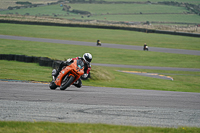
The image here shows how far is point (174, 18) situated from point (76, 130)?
98354 millimetres

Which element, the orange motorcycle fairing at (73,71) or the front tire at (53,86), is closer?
the orange motorcycle fairing at (73,71)

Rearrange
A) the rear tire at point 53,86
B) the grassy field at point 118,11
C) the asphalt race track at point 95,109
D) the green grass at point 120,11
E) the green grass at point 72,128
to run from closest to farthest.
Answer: the green grass at point 72,128 → the asphalt race track at point 95,109 → the rear tire at point 53,86 → the grassy field at point 118,11 → the green grass at point 120,11

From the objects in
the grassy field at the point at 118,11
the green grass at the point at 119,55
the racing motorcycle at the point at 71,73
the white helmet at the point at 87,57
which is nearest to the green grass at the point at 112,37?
the green grass at the point at 119,55

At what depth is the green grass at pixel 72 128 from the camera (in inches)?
214

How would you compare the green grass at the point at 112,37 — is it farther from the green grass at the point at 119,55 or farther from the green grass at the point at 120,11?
the green grass at the point at 120,11

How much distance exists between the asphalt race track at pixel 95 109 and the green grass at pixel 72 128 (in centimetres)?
36

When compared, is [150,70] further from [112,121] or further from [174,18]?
[174,18]

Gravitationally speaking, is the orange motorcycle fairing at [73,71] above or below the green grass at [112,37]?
above

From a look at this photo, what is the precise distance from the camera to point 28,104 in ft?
24.1

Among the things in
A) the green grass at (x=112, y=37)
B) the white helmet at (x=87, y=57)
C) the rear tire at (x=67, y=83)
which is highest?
the white helmet at (x=87, y=57)

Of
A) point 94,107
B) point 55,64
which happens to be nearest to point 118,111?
point 94,107

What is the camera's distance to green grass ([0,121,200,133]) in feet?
17.8

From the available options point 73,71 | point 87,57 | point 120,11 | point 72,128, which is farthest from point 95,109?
point 120,11

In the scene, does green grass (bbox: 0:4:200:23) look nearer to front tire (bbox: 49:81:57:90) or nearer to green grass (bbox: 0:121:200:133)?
front tire (bbox: 49:81:57:90)
